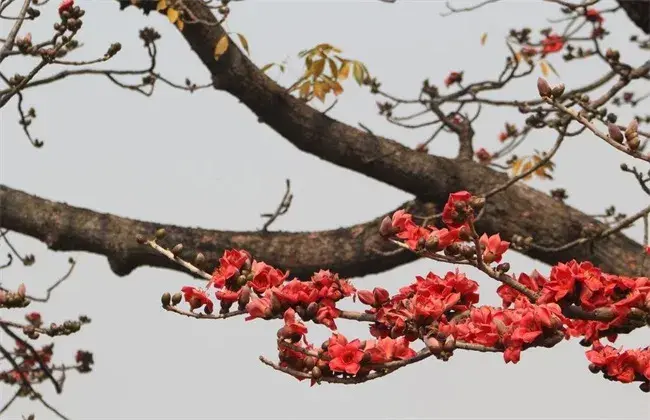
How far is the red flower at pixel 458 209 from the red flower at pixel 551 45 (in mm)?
3577

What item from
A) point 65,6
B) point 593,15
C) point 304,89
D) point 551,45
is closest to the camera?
point 65,6

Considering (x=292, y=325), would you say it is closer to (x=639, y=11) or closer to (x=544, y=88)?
(x=544, y=88)

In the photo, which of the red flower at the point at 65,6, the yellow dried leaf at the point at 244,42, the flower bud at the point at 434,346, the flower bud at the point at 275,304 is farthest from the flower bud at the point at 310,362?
the yellow dried leaf at the point at 244,42

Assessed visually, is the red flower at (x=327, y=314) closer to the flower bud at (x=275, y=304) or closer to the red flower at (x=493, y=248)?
the flower bud at (x=275, y=304)

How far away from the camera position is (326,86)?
345cm

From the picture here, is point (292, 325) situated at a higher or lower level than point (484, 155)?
lower

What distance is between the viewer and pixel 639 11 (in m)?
3.99

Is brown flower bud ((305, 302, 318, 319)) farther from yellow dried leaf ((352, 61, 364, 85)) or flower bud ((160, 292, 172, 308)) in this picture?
yellow dried leaf ((352, 61, 364, 85))

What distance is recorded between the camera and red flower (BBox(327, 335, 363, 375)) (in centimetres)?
154

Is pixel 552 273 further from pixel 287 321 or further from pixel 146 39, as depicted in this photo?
pixel 146 39

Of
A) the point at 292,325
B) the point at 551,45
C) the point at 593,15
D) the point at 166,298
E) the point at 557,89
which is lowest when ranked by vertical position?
the point at 292,325

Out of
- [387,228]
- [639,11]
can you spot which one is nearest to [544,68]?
[639,11]

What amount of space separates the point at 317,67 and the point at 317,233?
0.77 meters

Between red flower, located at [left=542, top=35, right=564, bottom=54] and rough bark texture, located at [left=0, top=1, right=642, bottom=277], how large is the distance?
4.59 ft
